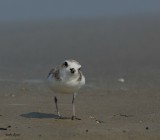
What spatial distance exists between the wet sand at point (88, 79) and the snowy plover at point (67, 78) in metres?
0.48

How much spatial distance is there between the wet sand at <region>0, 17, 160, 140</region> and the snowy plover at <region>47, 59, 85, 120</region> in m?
0.48

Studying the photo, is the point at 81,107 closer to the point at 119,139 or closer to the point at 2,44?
the point at 119,139

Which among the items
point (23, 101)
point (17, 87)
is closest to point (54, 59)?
point (17, 87)

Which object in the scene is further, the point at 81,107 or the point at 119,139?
the point at 81,107

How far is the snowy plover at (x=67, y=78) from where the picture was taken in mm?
9734

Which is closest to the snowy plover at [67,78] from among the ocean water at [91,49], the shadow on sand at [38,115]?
the shadow on sand at [38,115]

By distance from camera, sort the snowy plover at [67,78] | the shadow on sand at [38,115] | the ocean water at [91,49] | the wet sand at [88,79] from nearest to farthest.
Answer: the wet sand at [88,79] → the snowy plover at [67,78] → the shadow on sand at [38,115] → the ocean water at [91,49]

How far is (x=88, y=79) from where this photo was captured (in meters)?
14.8

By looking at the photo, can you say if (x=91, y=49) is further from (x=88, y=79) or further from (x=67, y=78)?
(x=67, y=78)

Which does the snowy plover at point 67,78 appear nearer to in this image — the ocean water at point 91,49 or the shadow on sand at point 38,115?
the shadow on sand at point 38,115

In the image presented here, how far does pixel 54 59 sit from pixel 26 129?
9851mm

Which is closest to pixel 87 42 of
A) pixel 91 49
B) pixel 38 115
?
pixel 91 49

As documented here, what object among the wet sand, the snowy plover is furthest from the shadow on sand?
the snowy plover

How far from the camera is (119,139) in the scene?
26.9ft
